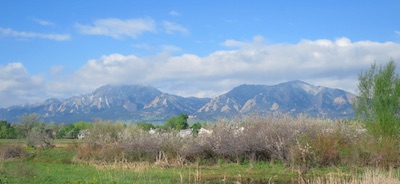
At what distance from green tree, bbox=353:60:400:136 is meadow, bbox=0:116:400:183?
1.30m

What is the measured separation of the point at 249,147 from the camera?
40219 mm

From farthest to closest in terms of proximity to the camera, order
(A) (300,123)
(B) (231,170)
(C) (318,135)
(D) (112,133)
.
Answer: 1. (D) (112,133)
2. (A) (300,123)
3. (C) (318,135)
4. (B) (231,170)

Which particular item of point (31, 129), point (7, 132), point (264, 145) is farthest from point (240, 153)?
point (7, 132)

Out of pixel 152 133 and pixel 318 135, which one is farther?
pixel 152 133

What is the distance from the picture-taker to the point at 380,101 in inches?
1577

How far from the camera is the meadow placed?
3425cm

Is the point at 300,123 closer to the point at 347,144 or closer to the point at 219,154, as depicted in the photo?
the point at 347,144

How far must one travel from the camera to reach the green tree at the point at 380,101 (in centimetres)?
3903

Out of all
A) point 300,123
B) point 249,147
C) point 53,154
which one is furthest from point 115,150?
point 300,123

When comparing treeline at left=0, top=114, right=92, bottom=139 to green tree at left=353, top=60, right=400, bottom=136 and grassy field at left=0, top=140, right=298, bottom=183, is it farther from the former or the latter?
green tree at left=353, top=60, right=400, bottom=136

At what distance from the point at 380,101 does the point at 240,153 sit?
12446 millimetres

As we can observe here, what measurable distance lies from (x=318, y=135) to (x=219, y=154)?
881cm

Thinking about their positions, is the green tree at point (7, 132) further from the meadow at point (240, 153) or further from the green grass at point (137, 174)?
the green grass at point (137, 174)

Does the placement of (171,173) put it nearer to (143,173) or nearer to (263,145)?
(143,173)
